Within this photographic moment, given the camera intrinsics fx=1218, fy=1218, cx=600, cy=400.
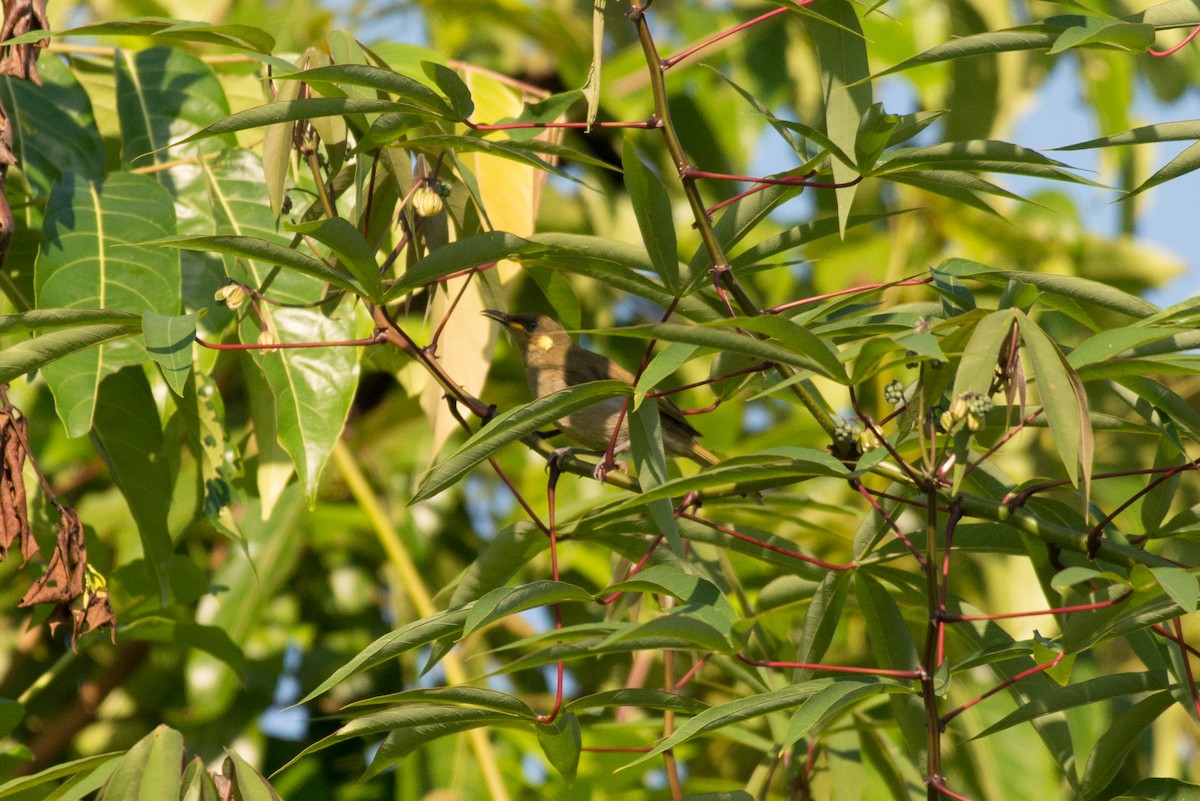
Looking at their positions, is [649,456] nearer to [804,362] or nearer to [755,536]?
[804,362]

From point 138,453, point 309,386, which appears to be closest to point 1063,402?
point 309,386

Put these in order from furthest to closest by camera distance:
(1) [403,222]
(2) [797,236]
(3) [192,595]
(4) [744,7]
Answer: (4) [744,7] → (3) [192,595] → (1) [403,222] → (2) [797,236]

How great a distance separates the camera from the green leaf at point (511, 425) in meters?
1.81

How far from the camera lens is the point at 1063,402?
5.45ft

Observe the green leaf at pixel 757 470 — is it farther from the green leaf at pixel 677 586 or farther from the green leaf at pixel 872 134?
the green leaf at pixel 872 134

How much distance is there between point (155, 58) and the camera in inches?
125

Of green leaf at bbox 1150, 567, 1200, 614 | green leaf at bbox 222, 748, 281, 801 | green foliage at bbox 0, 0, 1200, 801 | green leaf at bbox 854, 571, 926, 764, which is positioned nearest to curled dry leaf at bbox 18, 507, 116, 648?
green foliage at bbox 0, 0, 1200, 801

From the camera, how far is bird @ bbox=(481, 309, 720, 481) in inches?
146

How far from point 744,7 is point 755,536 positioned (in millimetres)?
4597

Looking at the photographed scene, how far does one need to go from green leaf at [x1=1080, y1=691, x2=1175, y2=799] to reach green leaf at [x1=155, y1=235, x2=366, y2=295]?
1.50 m

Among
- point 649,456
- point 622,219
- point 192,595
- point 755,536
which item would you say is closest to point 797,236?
point 649,456

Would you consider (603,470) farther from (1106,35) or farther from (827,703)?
(1106,35)

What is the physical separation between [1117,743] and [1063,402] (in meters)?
0.77

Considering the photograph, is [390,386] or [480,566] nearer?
[480,566]
